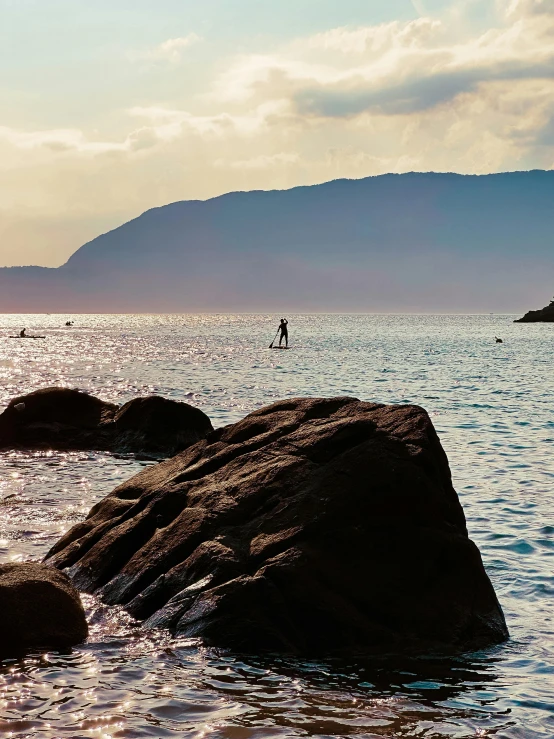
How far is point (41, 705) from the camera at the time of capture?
7.25 meters

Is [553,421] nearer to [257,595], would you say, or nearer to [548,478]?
[548,478]

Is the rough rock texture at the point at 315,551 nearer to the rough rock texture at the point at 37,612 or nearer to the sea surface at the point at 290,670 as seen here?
the sea surface at the point at 290,670

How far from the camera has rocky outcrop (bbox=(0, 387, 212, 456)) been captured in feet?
76.0

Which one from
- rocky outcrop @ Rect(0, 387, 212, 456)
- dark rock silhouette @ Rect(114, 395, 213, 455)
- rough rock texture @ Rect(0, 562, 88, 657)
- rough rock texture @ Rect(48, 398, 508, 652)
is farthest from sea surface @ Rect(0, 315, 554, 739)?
dark rock silhouette @ Rect(114, 395, 213, 455)

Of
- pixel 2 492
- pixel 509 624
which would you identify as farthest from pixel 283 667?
pixel 2 492

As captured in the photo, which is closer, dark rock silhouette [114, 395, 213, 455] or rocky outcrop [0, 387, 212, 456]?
dark rock silhouette [114, 395, 213, 455]

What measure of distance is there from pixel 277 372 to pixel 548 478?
37.2 m

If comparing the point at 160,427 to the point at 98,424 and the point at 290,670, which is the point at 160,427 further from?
the point at 290,670

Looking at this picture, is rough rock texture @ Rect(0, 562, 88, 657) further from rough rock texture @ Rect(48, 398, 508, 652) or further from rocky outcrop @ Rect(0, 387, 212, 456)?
rocky outcrop @ Rect(0, 387, 212, 456)

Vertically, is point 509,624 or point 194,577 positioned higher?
point 194,577

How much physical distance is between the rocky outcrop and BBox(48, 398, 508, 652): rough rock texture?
476 inches

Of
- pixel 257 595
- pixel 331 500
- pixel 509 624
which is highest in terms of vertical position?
pixel 331 500

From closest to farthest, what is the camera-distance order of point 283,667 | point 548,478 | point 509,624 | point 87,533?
point 283,667, point 509,624, point 87,533, point 548,478

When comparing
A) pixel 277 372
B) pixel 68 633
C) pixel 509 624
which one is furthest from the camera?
pixel 277 372
